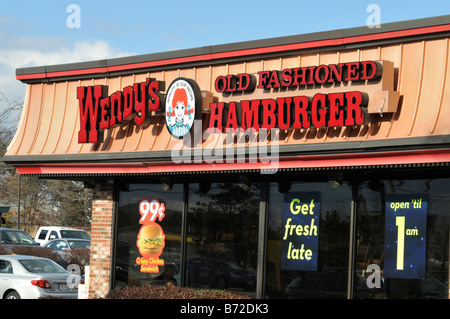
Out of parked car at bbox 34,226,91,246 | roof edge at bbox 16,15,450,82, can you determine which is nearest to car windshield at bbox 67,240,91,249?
parked car at bbox 34,226,91,246

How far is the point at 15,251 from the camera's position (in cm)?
2823

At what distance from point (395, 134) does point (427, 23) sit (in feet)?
6.34

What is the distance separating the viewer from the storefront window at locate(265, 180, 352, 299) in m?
12.7

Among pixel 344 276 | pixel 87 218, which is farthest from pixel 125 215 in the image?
pixel 87 218

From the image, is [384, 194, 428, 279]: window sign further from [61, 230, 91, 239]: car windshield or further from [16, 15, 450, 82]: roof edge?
[61, 230, 91, 239]: car windshield

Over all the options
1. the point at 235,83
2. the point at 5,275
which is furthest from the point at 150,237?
the point at 5,275

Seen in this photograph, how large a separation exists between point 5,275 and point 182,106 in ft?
25.6

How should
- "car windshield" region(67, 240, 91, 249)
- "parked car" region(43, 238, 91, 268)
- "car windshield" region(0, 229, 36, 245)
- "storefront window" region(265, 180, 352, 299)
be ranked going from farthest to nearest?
"car windshield" region(67, 240, 91, 249), "parked car" region(43, 238, 91, 268), "car windshield" region(0, 229, 36, 245), "storefront window" region(265, 180, 352, 299)

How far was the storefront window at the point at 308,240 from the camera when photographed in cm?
1268

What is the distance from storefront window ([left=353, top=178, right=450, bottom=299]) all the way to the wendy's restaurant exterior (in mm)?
24

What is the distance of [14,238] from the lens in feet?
101

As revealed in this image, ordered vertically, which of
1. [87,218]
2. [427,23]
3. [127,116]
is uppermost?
[427,23]

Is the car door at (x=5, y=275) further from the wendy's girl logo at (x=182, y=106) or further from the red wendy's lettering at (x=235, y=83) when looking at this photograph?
the red wendy's lettering at (x=235, y=83)

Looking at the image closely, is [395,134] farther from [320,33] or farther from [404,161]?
[320,33]
